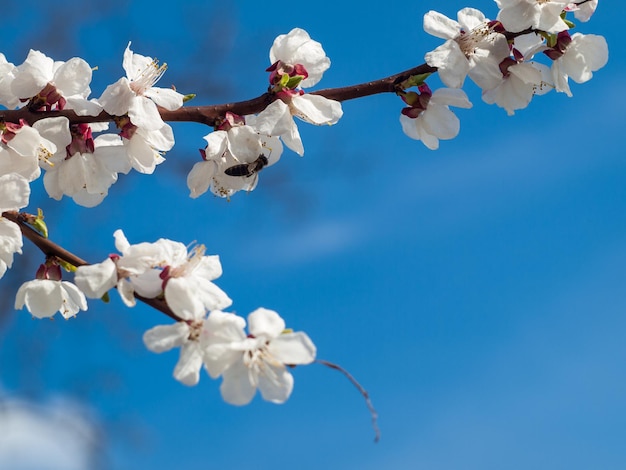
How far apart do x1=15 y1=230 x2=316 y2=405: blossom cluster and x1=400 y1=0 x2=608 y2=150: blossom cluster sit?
640 millimetres

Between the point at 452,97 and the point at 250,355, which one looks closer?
the point at 250,355

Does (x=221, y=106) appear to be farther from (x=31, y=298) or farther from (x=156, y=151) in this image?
(x=31, y=298)

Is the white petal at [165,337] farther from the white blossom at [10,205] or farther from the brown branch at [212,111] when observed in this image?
the brown branch at [212,111]

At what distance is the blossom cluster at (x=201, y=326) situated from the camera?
1242mm

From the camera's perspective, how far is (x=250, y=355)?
4.17 ft

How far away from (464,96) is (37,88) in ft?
2.90

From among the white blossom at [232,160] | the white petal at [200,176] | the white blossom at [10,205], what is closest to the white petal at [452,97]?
the white blossom at [232,160]

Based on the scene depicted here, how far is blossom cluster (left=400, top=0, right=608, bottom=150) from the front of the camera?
1.66 m

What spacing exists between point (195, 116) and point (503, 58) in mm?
659

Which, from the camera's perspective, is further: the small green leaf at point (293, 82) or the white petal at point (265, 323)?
the small green leaf at point (293, 82)

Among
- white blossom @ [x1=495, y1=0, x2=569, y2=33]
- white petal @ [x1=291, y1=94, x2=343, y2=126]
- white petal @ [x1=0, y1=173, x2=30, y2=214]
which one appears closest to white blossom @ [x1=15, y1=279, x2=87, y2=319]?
white petal @ [x1=0, y1=173, x2=30, y2=214]

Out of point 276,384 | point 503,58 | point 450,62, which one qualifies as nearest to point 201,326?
point 276,384

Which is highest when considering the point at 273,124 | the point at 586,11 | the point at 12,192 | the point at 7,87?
the point at 586,11

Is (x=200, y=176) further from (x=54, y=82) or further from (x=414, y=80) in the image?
(x=414, y=80)
